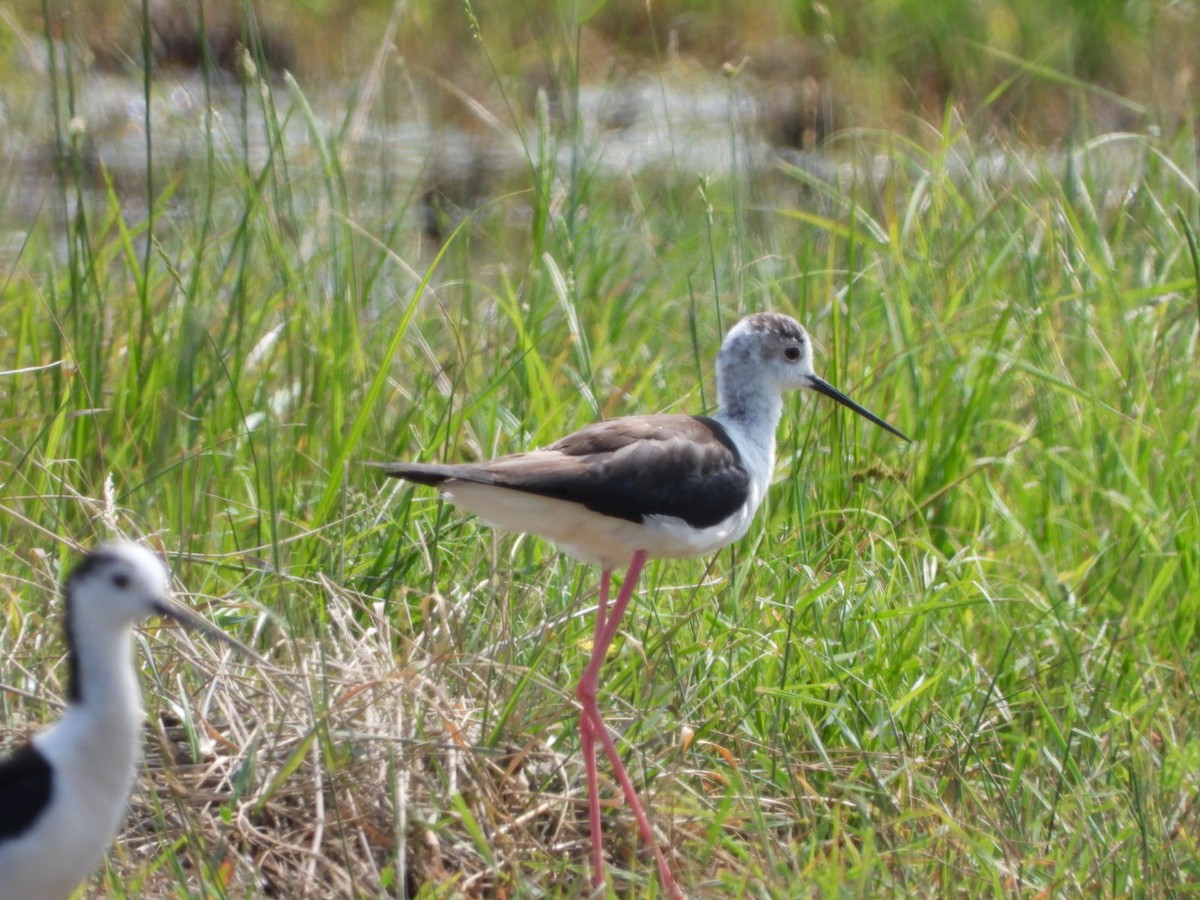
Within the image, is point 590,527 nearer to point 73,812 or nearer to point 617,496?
point 617,496

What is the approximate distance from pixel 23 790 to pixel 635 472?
142 cm

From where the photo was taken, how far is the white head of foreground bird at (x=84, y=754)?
246cm

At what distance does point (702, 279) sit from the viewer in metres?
6.14

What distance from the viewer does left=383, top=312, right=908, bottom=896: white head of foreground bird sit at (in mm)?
3297

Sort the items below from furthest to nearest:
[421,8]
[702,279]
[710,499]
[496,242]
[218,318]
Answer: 1. [421,8]
2. [496,242]
3. [702,279]
4. [218,318]
5. [710,499]

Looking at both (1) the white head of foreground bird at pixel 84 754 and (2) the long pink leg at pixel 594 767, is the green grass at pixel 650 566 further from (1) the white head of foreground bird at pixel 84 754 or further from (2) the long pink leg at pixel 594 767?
(1) the white head of foreground bird at pixel 84 754

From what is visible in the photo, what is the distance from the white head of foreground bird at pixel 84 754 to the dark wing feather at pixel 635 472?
747mm

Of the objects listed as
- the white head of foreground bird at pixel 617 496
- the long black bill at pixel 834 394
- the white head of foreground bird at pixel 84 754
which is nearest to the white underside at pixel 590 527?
the white head of foreground bird at pixel 617 496

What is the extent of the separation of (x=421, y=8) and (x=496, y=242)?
278cm

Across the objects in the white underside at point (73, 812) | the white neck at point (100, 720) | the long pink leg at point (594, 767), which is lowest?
the long pink leg at point (594, 767)

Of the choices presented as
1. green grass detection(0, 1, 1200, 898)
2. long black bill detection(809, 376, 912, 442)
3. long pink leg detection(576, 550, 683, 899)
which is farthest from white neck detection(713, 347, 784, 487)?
long pink leg detection(576, 550, 683, 899)

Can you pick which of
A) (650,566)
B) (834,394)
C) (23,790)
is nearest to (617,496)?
(650,566)

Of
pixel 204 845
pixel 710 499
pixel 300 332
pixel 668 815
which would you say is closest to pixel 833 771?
pixel 668 815

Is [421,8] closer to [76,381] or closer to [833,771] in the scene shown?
[76,381]
